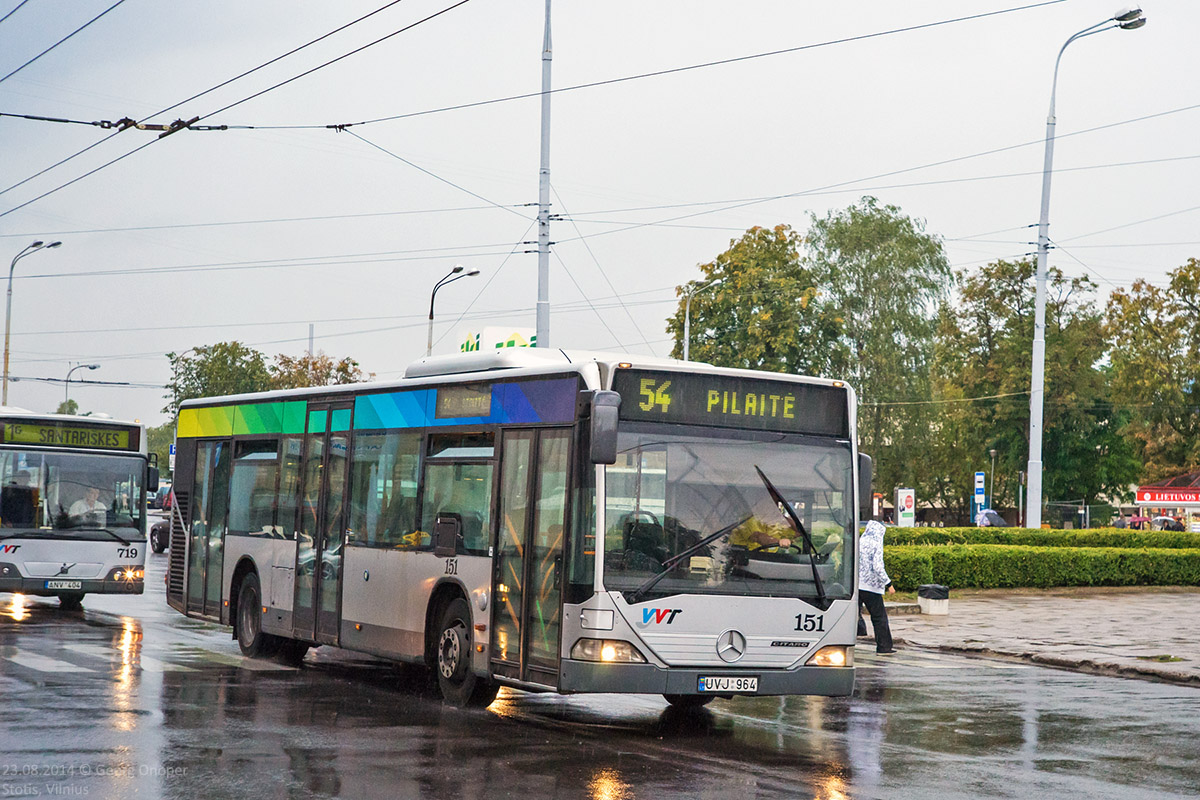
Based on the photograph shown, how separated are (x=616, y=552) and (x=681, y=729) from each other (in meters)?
1.87

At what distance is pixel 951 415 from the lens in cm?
7738

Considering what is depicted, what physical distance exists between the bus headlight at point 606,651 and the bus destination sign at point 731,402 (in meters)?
1.65

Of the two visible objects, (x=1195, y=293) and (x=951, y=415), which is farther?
(x=951, y=415)

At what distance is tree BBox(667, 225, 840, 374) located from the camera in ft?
188

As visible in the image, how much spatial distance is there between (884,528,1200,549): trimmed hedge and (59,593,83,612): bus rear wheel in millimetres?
16523

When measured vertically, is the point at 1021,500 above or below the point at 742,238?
below

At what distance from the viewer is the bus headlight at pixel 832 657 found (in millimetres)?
11273

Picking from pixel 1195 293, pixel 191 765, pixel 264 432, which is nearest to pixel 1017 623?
pixel 264 432

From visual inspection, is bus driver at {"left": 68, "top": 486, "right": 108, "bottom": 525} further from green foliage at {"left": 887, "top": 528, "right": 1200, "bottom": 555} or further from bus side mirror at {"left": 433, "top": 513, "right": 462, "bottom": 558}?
green foliage at {"left": 887, "top": 528, "right": 1200, "bottom": 555}

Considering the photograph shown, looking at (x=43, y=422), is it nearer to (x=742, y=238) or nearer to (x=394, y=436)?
(x=394, y=436)

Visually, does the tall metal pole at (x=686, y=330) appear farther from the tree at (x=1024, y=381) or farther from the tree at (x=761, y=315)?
the tree at (x=1024, y=381)

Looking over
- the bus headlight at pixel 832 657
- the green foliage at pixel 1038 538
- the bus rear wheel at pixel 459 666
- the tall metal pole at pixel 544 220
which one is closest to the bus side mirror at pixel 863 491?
the bus headlight at pixel 832 657

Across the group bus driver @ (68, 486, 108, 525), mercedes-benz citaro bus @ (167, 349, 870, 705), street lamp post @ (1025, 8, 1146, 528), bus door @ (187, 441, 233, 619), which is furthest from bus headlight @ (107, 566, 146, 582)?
street lamp post @ (1025, 8, 1146, 528)

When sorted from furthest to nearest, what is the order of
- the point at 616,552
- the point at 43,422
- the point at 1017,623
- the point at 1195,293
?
the point at 1195,293, the point at 1017,623, the point at 43,422, the point at 616,552
